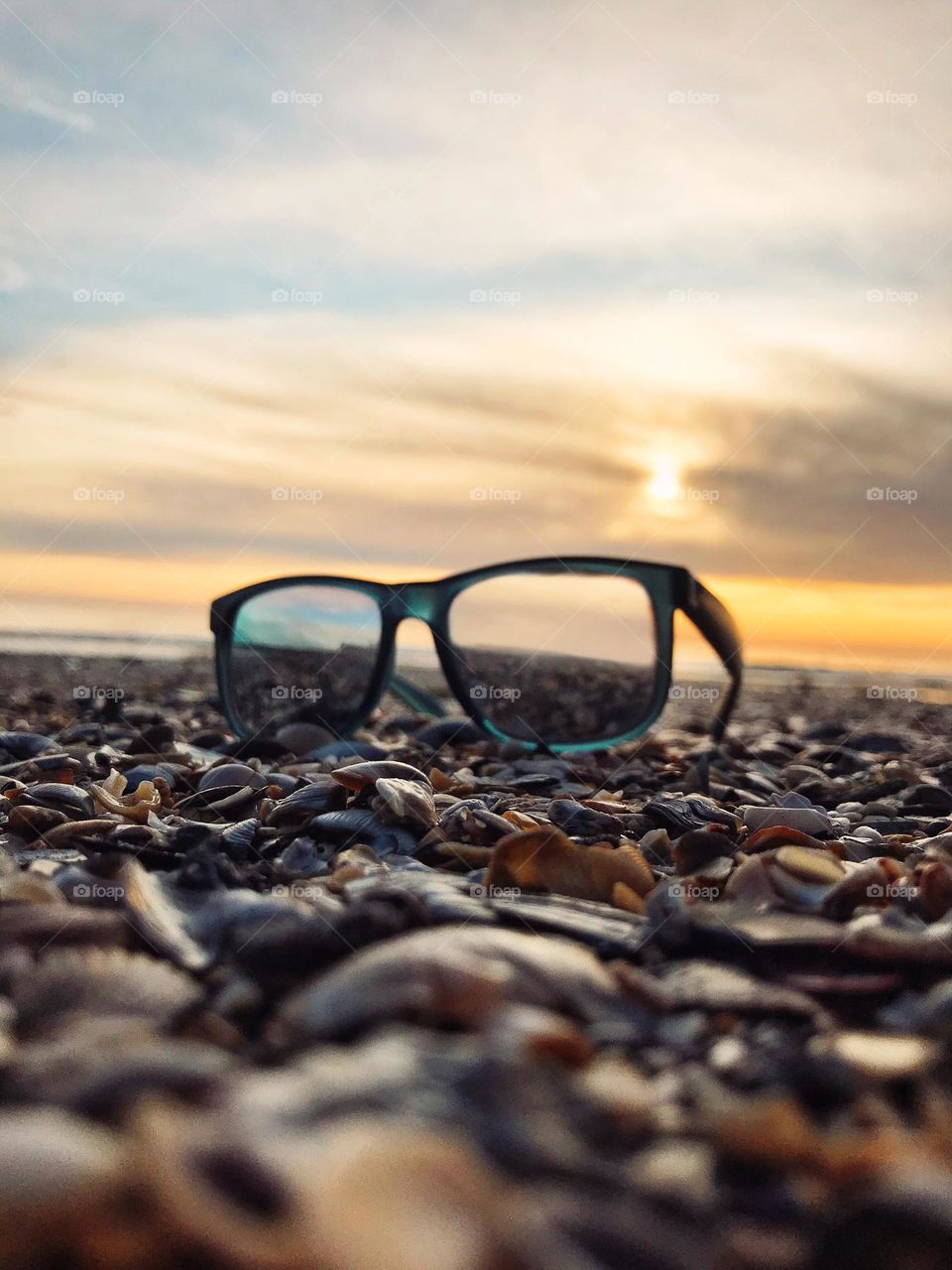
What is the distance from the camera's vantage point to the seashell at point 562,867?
2.07 metres

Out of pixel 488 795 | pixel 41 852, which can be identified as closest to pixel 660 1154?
pixel 41 852

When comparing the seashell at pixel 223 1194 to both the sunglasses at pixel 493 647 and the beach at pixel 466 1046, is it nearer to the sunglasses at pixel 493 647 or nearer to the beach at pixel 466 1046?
the beach at pixel 466 1046

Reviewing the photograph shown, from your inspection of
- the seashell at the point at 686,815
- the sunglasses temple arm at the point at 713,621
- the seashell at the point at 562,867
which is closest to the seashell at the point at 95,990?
the seashell at the point at 562,867

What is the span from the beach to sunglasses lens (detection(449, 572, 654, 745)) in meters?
2.95

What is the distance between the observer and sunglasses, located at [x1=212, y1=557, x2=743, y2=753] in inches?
225

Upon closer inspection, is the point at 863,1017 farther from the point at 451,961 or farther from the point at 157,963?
the point at 157,963

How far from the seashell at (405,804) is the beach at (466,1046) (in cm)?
1

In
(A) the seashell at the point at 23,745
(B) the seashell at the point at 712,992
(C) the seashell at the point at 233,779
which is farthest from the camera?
(A) the seashell at the point at 23,745

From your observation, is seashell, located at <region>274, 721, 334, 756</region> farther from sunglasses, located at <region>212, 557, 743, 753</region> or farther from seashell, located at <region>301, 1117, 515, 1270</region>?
seashell, located at <region>301, 1117, 515, 1270</region>

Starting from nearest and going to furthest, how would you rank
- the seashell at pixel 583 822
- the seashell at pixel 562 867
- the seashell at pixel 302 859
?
the seashell at pixel 562 867 → the seashell at pixel 302 859 → the seashell at pixel 583 822

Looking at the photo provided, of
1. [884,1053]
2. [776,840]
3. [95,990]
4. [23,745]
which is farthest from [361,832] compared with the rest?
[23,745]

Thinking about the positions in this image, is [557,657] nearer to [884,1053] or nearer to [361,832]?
[361,832]

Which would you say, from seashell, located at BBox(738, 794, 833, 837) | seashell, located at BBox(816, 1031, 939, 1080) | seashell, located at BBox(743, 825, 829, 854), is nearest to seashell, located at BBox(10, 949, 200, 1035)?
seashell, located at BBox(816, 1031, 939, 1080)

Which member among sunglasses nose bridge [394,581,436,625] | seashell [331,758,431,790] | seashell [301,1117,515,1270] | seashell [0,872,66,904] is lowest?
seashell [301,1117,515,1270]
